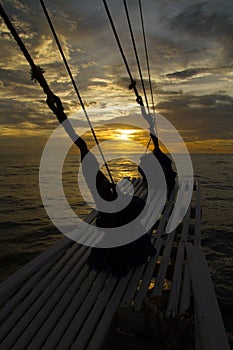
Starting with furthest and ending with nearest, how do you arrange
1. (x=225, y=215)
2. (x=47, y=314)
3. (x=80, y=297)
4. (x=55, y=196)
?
1. (x=55, y=196)
2. (x=225, y=215)
3. (x=80, y=297)
4. (x=47, y=314)

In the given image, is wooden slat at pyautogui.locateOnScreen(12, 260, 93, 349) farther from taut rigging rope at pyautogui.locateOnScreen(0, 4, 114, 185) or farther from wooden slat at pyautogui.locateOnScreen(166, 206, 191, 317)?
taut rigging rope at pyautogui.locateOnScreen(0, 4, 114, 185)

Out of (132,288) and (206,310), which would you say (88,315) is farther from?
(206,310)

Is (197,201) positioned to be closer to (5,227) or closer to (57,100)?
(57,100)

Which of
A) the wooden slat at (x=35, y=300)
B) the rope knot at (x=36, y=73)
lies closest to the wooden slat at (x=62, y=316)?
the wooden slat at (x=35, y=300)

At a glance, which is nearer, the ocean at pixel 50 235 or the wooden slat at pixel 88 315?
the wooden slat at pixel 88 315

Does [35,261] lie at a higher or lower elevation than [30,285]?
higher

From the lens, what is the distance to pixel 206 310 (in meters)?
2.18

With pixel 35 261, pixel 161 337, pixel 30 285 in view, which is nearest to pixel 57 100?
pixel 35 261

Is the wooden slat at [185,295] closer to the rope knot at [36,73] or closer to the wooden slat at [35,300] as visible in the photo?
the wooden slat at [35,300]

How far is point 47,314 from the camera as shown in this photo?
13.0ft

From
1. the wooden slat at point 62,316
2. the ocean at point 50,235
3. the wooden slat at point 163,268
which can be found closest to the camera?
the wooden slat at point 62,316

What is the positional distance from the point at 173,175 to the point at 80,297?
374 inches

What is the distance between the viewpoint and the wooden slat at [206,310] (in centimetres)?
181

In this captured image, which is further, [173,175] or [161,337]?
[173,175]
